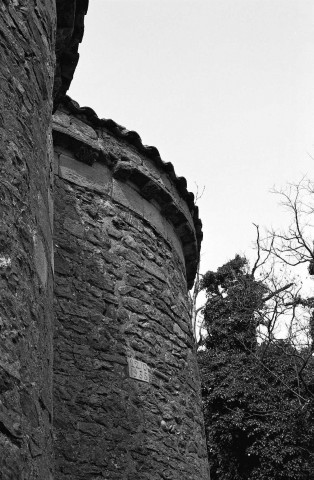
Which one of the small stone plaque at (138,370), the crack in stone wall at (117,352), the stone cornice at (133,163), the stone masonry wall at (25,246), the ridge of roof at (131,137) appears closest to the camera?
the stone masonry wall at (25,246)

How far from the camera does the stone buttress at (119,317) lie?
14.0ft

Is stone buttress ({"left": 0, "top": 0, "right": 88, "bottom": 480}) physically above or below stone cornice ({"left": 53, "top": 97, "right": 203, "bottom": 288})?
below

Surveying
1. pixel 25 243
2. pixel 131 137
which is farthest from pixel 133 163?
pixel 25 243

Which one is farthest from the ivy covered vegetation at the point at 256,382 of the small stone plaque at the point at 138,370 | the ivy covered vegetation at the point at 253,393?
the small stone plaque at the point at 138,370

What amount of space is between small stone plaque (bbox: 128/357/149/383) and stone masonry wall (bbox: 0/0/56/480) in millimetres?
2182

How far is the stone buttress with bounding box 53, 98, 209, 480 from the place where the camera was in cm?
427

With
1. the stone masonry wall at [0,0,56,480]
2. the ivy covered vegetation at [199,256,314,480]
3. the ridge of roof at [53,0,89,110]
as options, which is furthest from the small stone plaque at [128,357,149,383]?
the ivy covered vegetation at [199,256,314,480]

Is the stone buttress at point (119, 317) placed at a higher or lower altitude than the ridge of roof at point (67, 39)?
lower

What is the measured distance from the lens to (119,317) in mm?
4871

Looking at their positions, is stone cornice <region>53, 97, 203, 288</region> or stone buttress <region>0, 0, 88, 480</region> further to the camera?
stone cornice <region>53, 97, 203, 288</region>

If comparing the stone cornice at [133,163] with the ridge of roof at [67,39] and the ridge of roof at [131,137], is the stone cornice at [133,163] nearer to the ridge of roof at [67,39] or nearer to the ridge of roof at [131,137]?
the ridge of roof at [131,137]

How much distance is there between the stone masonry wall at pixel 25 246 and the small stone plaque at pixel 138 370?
85.9 inches

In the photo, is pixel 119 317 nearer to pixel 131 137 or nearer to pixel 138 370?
pixel 138 370

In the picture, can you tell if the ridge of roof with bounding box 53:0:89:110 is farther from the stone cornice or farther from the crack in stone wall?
the crack in stone wall
